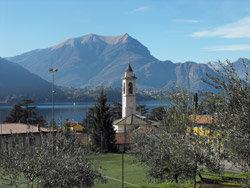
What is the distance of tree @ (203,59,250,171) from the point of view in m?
8.41

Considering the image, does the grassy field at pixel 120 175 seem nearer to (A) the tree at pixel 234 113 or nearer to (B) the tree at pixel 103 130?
(B) the tree at pixel 103 130

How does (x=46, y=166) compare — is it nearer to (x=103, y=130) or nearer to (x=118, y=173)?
(x=118, y=173)

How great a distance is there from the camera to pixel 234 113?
8.61 m

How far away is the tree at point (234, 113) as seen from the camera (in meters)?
8.41

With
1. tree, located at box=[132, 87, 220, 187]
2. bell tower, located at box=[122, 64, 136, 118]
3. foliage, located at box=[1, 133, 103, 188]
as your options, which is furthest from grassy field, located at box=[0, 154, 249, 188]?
bell tower, located at box=[122, 64, 136, 118]

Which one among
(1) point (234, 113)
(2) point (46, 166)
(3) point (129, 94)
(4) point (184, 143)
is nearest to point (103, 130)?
(3) point (129, 94)

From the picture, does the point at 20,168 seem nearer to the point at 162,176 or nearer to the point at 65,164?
the point at 65,164

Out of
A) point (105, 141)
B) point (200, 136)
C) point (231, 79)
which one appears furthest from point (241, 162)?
point (105, 141)

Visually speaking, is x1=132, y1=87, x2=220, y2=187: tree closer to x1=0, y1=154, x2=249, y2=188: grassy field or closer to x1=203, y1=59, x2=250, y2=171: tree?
x1=203, y1=59, x2=250, y2=171: tree

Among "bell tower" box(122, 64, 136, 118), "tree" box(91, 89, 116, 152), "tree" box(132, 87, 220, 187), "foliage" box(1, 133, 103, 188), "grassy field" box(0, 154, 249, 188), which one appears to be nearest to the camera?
"foliage" box(1, 133, 103, 188)

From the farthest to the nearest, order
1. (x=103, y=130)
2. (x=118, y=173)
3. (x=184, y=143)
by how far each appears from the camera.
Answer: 1. (x=103, y=130)
2. (x=118, y=173)
3. (x=184, y=143)

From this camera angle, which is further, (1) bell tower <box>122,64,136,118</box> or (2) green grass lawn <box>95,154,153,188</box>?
(1) bell tower <box>122,64,136,118</box>

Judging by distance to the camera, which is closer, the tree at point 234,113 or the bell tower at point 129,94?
the tree at point 234,113

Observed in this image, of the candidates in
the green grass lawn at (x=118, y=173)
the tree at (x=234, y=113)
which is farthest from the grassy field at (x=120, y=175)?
the tree at (x=234, y=113)
